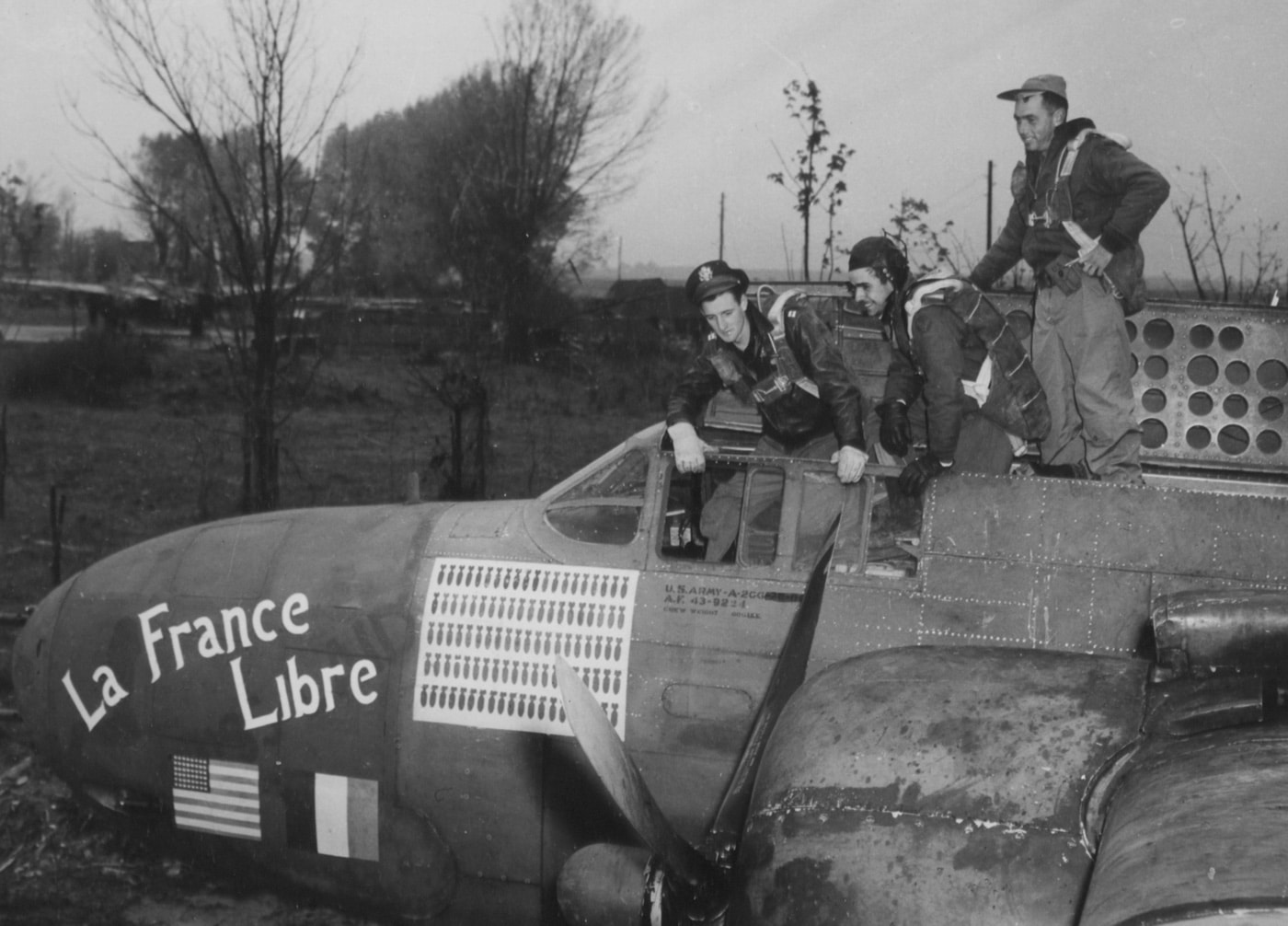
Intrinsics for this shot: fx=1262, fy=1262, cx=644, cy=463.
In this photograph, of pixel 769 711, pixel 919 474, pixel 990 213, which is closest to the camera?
pixel 769 711

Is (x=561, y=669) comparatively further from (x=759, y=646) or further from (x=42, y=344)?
(x=42, y=344)

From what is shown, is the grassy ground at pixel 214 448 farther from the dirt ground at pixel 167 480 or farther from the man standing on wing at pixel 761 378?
the man standing on wing at pixel 761 378

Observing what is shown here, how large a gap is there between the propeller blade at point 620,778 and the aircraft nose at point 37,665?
14.1ft

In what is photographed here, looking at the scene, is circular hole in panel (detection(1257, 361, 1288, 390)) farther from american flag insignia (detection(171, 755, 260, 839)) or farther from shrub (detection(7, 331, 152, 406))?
shrub (detection(7, 331, 152, 406))

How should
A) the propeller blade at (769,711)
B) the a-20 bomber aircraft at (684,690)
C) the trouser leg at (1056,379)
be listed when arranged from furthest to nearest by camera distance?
1. the trouser leg at (1056,379)
2. the propeller blade at (769,711)
3. the a-20 bomber aircraft at (684,690)

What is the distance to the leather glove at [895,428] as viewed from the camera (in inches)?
268

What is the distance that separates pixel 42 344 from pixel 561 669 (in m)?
29.4

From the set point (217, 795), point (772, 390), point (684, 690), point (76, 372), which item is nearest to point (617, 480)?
point (772, 390)

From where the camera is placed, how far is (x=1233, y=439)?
28.7ft

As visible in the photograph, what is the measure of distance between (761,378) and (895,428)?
0.84 metres

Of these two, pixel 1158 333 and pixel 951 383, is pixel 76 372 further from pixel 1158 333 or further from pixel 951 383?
pixel 951 383

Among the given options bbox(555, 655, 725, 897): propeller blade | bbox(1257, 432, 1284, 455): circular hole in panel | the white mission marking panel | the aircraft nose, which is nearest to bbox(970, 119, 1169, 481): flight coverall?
bbox(1257, 432, 1284, 455): circular hole in panel

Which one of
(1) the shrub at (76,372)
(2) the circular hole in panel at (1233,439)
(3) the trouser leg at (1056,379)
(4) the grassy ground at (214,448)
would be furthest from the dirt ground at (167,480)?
(2) the circular hole in panel at (1233,439)

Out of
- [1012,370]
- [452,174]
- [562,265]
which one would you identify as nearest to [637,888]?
[1012,370]
